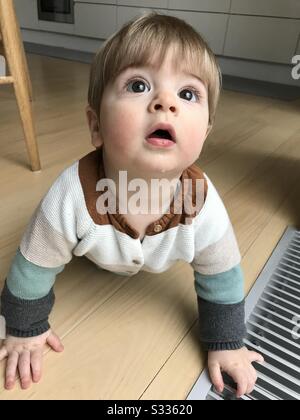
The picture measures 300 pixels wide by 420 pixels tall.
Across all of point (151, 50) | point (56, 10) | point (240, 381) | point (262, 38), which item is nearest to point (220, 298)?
point (240, 381)

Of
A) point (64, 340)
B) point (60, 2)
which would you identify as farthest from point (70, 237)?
point (60, 2)

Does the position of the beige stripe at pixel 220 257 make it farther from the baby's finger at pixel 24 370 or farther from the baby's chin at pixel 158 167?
the baby's finger at pixel 24 370

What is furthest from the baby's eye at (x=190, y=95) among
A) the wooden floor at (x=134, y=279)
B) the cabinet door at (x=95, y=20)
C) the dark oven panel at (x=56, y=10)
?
the dark oven panel at (x=56, y=10)

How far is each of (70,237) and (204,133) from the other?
23 cm

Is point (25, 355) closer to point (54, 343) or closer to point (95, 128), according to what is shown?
point (54, 343)

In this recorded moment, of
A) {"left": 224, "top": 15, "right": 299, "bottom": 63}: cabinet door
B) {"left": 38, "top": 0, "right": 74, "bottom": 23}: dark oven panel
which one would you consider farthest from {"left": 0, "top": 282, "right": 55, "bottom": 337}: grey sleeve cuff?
{"left": 38, "top": 0, "right": 74, "bottom": 23}: dark oven panel

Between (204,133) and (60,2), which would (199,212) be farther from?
(60,2)

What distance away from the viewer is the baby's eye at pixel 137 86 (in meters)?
0.44

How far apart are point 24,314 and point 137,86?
1.19 ft

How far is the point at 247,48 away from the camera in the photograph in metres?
2.61

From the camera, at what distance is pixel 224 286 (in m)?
0.58

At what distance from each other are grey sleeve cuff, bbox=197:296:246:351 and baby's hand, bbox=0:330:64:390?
23 centimetres

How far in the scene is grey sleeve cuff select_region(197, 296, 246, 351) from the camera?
570 millimetres

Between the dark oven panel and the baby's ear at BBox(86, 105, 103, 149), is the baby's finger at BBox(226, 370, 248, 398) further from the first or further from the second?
the dark oven panel
